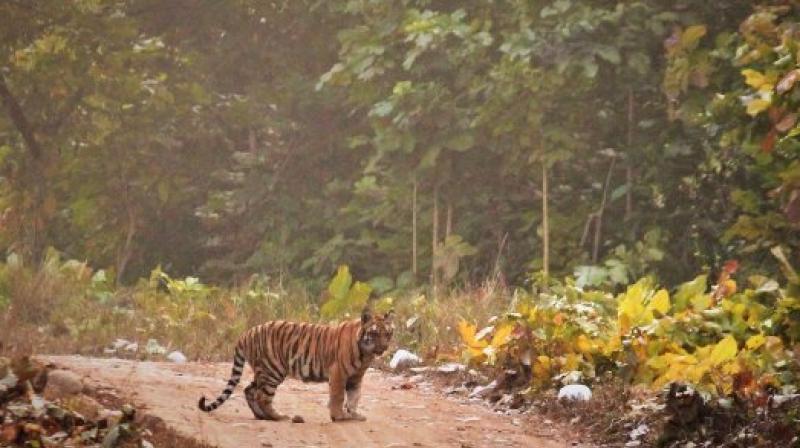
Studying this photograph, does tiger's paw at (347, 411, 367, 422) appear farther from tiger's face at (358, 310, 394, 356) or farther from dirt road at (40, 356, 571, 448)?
tiger's face at (358, 310, 394, 356)

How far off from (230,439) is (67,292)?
8704mm

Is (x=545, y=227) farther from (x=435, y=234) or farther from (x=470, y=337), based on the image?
(x=470, y=337)

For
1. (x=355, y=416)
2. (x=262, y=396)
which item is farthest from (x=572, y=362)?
(x=262, y=396)

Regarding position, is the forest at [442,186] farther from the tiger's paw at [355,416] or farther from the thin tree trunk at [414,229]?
the tiger's paw at [355,416]

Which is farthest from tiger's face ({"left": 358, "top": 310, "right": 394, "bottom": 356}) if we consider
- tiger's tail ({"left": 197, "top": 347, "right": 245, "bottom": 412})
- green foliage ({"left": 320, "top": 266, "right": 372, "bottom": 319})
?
green foliage ({"left": 320, "top": 266, "right": 372, "bottom": 319})

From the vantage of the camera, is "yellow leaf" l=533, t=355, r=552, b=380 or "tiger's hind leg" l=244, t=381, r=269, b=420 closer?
"tiger's hind leg" l=244, t=381, r=269, b=420

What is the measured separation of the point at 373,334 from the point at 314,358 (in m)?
0.63

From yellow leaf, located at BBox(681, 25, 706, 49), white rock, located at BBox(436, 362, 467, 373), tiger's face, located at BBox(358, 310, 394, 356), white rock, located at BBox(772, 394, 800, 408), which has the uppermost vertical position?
yellow leaf, located at BBox(681, 25, 706, 49)

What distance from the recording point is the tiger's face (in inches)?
378

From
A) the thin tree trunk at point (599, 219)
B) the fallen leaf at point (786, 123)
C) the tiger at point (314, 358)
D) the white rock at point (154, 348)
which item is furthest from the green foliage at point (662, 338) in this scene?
the thin tree trunk at point (599, 219)

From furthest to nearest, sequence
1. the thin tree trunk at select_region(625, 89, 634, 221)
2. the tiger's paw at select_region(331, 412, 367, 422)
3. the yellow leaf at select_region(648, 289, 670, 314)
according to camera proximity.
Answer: the thin tree trunk at select_region(625, 89, 634, 221), the yellow leaf at select_region(648, 289, 670, 314), the tiger's paw at select_region(331, 412, 367, 422)

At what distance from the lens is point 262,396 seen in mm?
9891

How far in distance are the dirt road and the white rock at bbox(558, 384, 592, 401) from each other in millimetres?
336

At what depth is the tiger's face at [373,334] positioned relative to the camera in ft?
31.5
